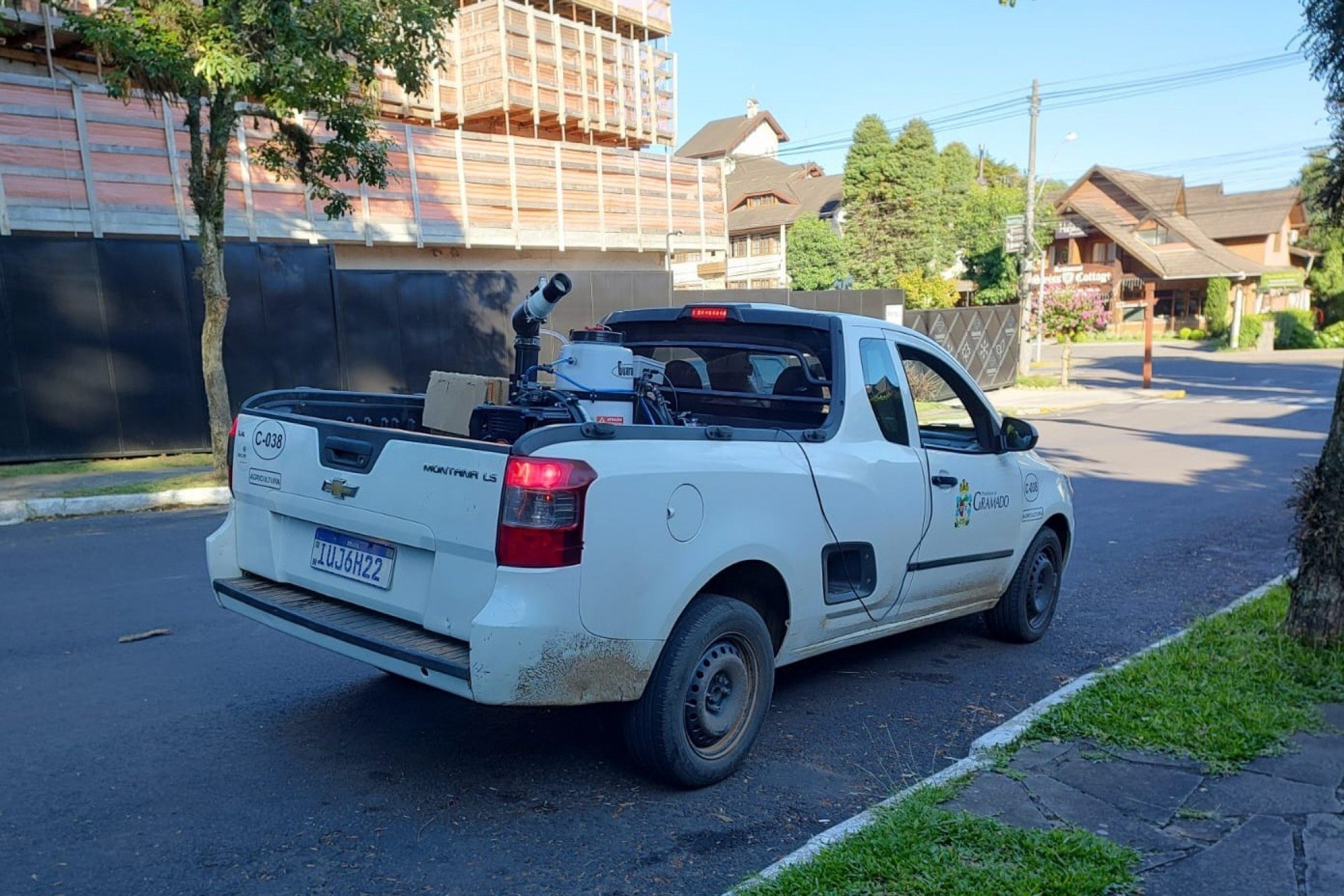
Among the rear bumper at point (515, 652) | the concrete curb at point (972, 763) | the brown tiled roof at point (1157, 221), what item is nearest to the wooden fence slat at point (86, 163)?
the rear bumper at point (515, 652)

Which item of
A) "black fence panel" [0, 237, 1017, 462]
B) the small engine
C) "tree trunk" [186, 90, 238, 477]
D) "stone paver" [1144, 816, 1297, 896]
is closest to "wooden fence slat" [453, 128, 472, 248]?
"black fence panel" [0, 237, 1017, 462]

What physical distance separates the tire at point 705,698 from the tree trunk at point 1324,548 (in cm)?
308

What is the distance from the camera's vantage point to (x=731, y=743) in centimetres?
399

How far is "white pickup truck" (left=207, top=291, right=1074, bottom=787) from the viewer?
131 inches

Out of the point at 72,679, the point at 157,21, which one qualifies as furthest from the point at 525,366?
the point at 157,21

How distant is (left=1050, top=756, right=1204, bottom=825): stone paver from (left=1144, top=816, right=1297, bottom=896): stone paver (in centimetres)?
24

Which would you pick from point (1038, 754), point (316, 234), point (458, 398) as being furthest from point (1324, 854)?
point (316, 234)

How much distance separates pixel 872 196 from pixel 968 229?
623 centimetres

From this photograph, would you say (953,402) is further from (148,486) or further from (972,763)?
(148,486)

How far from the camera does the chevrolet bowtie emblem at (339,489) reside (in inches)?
148

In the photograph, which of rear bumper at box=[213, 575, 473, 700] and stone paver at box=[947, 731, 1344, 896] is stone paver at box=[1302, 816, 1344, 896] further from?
rear bumper at box=[213, 575, 473, 700]

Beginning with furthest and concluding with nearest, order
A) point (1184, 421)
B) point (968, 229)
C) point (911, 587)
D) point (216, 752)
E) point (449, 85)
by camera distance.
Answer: point (968, 229), point (449, 85), point (1184, 421), point (911, 587), point (216, 752)

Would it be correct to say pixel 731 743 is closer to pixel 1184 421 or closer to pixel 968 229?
pixel 1184 421

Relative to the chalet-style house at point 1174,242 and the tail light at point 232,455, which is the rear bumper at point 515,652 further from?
the chalet-style house at point 1174,242
